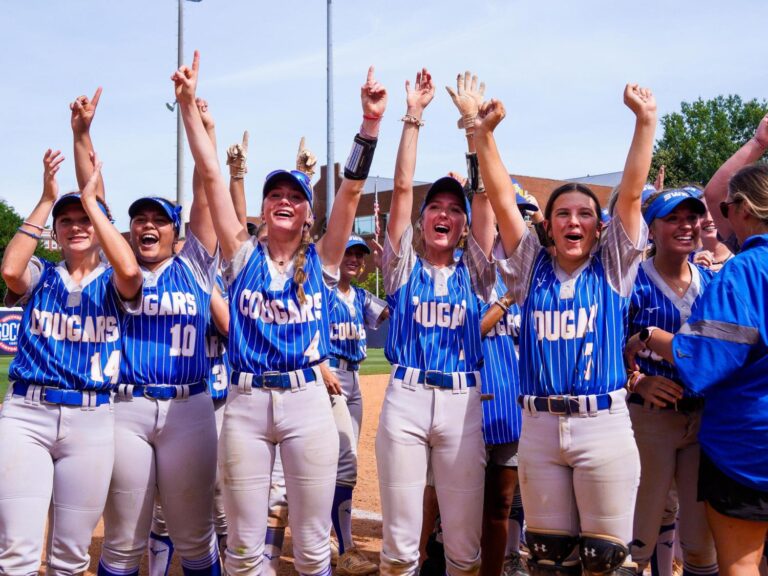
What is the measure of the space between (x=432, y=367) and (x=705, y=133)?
4854cm

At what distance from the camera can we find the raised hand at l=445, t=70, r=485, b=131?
3.80 m

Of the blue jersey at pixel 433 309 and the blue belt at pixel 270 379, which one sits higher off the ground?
the blue jersey at pixel 433 309

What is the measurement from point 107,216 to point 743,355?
9.13 ft

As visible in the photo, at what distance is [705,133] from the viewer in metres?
47.2

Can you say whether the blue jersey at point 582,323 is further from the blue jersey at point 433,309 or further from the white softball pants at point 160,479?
the white softball pants at point 160,479

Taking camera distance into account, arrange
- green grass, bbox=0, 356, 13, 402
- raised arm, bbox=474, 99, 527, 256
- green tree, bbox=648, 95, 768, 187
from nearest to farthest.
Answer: raised arm, bbox=474, 99, 527, 256
green grass, bbox=0, 356, 13, 402
green tree, bbox=648, 95, 768, 187

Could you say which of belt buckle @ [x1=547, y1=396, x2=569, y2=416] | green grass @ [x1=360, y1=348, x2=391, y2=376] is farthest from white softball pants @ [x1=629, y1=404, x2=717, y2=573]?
green grass @ [x1=360, y1=348, x2=391, y2=376]

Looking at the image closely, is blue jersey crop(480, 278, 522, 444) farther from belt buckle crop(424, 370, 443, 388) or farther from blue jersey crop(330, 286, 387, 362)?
blue jersey crop(330, 286, 387, 362)

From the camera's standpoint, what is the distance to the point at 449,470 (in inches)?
139

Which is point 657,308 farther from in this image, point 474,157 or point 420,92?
point 420,92

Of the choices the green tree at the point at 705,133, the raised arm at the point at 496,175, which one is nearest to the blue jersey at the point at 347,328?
the raised arm at the point at 496,175

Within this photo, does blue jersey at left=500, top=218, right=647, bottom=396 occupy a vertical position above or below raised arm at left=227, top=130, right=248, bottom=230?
below

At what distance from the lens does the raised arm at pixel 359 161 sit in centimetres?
360

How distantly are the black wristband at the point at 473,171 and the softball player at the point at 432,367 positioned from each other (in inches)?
3.4
